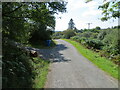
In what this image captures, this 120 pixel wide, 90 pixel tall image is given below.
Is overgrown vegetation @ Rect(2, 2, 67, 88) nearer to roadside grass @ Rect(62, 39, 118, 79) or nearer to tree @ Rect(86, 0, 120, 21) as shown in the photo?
tree @ Rect(86, 0, 120, 21)

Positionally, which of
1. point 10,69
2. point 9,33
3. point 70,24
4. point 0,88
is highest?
point 70,24

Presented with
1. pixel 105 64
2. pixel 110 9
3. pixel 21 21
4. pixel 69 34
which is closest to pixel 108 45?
pixel 105 64

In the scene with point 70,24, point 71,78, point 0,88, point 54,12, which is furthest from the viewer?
point 70,24

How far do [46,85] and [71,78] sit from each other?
A: 4.07ft

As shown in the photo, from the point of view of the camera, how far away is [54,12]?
19.2 feet

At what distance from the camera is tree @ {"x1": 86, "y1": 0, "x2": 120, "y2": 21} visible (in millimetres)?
5430

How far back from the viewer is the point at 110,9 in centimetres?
594

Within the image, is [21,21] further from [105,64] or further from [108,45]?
[108,45]

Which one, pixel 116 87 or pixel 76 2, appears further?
pixel 76 2

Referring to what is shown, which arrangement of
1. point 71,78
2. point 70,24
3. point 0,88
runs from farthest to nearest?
point 70,24 < point 71,78 < point 0,88

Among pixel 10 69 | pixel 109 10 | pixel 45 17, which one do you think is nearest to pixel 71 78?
pixel 10 69

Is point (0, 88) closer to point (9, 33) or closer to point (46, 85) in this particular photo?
point (46, 85)

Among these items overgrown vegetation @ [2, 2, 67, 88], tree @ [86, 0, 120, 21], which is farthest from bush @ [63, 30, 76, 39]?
overgrown vegetation @ [2, 2, 67, 88]

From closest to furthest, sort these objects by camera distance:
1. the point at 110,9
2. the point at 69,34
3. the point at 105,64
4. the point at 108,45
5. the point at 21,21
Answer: the point at 21,21 < the point at 110,9 < the point at 105,64 < the point at 108,45 < the point at 69,34
